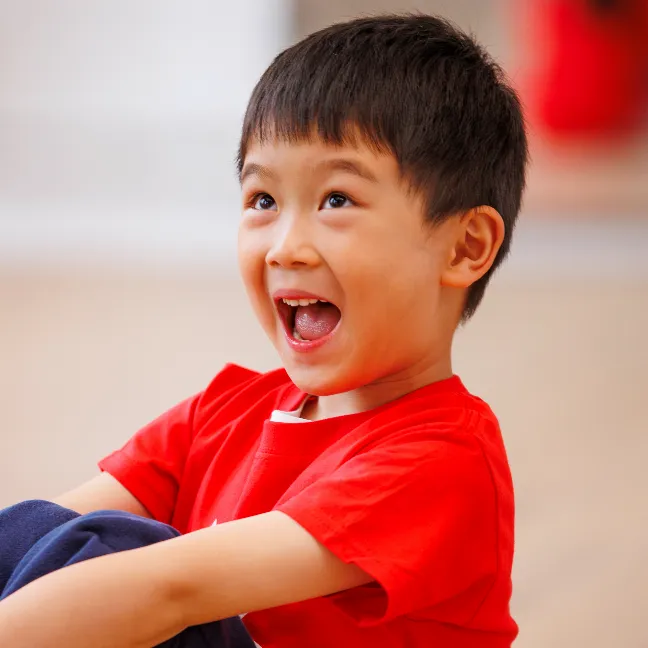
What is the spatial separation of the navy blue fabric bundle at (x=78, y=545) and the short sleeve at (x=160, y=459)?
→ 14cm

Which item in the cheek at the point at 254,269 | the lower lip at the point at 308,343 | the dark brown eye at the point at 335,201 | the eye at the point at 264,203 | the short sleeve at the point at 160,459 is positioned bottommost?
the short sleeve at the point at 160,459

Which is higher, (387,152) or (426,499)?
(387,152)

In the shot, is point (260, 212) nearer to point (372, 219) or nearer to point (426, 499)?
point (372, 219)

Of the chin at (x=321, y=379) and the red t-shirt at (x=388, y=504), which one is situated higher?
the chin at (x=321, y=379)

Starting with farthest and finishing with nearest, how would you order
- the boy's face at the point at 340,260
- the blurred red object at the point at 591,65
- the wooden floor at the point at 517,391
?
the blurred red object at the point at 591,65, the wooden floor at the point at 517,391, the boy's face at the point at 340,260

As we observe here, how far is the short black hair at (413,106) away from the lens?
2.76ft

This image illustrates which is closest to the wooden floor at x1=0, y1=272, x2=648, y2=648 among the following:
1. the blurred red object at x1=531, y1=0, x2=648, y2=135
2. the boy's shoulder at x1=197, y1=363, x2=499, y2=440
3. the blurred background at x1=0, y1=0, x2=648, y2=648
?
→ the blurred background at x1=0, y1=0, x2=648, y2=648

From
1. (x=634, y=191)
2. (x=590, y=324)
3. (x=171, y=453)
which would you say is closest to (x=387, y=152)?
(x=171, y=453)

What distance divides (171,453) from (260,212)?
238 mm

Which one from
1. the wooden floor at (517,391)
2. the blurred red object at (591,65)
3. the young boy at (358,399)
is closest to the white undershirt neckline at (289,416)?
the young boy at (358,399)

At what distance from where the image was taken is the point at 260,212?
884mm

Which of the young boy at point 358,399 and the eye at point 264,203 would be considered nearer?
the young boy at point 358,399

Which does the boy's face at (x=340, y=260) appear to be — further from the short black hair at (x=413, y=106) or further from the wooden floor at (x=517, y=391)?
the wooden floor at (x=517, y=391)

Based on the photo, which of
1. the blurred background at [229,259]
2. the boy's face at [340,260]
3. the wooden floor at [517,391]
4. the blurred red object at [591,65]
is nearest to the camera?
the boy's face at [340,260]
